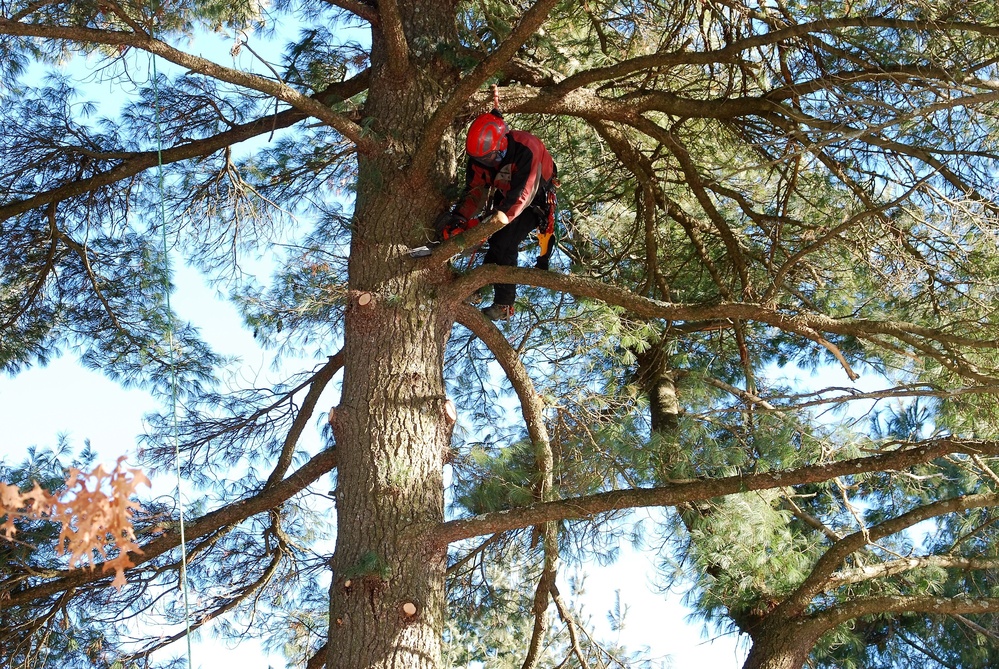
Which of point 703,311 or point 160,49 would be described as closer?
point 160,49

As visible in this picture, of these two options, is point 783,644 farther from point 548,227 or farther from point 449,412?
point 548,227

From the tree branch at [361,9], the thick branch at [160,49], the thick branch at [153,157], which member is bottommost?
Result: the thick branch at [160,49]

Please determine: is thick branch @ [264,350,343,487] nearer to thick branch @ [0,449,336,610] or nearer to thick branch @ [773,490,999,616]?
thick branch @ [0,449,336,610]

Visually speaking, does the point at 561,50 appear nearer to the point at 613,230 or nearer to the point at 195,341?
the point at 613,230

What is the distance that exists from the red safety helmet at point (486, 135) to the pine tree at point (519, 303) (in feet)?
0.76

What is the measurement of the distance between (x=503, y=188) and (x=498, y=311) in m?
0.71

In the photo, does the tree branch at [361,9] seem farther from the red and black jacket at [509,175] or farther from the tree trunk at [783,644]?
the tree trunk at [783,644]

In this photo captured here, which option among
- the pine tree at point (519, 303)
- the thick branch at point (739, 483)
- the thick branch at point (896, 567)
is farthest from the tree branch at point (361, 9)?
the thick branch at point (896, 567)

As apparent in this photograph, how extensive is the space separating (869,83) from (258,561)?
4314 mm

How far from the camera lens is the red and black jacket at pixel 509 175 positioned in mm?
5145

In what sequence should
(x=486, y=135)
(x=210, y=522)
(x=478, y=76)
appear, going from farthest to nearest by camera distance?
(x=210, y=522)
(x=486, y=135)
(x=478, y=76)

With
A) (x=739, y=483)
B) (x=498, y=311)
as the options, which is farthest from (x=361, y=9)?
(x=739, y=483)

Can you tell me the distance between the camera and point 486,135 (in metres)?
5.14

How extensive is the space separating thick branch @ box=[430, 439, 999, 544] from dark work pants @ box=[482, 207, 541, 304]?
147cm
